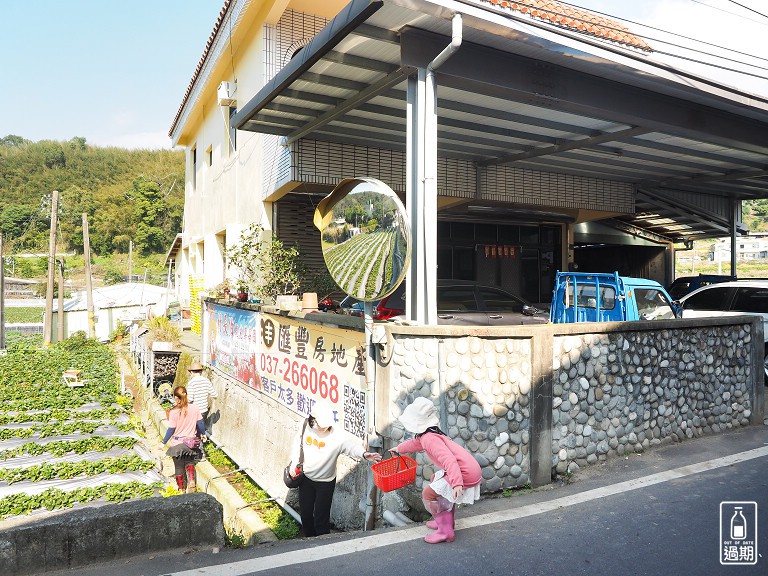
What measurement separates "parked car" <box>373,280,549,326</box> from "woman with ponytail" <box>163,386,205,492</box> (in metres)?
3.83

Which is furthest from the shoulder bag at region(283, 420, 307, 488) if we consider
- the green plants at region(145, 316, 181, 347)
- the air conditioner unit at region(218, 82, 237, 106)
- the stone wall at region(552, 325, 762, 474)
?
the air conditioner unit at region(218, 82, 237, 106)

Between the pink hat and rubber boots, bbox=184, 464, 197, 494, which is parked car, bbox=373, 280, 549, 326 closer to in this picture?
rubber boots, bbox=184, 464, 197, 494

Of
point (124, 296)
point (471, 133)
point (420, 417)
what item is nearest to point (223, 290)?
point (471, 133)

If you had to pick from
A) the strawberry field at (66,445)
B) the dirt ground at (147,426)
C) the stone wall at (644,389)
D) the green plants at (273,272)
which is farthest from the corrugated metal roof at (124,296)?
the stone wall at (644,389)

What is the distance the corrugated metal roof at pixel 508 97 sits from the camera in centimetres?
566

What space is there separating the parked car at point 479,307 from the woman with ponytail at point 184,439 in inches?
151

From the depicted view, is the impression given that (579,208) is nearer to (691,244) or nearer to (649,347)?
(649,347)

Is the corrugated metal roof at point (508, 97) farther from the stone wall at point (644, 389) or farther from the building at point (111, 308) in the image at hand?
the building at point (111, 308)

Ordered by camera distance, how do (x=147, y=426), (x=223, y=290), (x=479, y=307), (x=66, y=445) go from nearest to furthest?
(x=479, y=307), (x=66, y=445), (x=223, y=290), (x=147, y=426)

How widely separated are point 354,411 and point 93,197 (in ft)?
238

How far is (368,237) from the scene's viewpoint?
208 inches

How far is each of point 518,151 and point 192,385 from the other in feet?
23.7

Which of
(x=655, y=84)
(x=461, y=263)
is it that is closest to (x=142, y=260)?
(x=461, y=263)

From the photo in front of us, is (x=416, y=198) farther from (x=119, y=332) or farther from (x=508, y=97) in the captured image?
(x=119, y=332)
